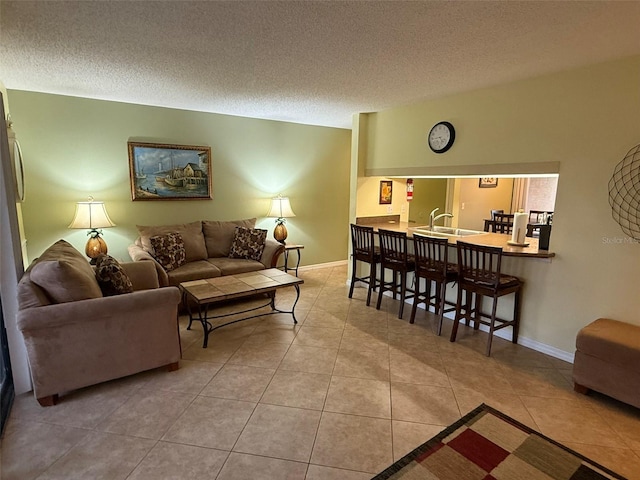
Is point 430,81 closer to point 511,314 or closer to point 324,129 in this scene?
point 511,314

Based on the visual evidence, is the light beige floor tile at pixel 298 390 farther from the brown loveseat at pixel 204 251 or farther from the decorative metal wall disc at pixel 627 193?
the decorative metal wall disc at pixel 627 193

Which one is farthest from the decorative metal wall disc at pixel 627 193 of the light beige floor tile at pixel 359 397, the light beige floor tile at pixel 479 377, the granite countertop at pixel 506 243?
the light beige floor tile at pixel 359 397

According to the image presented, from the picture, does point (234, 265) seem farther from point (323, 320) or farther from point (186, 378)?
point (186, 378)

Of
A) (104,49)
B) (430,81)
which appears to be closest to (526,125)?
(430,81)

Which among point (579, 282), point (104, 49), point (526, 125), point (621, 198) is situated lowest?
point (579, 282)

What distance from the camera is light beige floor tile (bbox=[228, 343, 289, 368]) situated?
9.48 ft

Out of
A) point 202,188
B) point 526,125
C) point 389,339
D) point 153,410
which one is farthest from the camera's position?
point 202,188

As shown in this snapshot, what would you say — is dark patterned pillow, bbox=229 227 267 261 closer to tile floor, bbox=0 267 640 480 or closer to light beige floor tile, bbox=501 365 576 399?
tile floor, bbox=0 267 640 480

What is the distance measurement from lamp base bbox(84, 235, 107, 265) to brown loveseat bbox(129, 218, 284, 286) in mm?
295

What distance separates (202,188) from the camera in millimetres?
4816

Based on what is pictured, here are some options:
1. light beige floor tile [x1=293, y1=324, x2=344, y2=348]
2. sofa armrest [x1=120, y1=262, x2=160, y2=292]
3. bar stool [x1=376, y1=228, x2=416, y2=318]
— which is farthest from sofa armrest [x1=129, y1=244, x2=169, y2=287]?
bar stool [x1=376, y1=228, x2=416, y2=318]

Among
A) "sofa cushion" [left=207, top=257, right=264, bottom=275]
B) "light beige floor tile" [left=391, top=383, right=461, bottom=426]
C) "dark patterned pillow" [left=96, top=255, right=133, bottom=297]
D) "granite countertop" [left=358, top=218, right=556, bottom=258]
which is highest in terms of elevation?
"granite countertop" [left=358, top=218, right=556, bottom=258]

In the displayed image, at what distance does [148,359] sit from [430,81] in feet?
11.1

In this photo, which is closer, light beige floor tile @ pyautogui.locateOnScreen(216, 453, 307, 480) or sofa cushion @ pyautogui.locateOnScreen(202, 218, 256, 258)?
light beige floor tile @ pyautogui.locateOnScreen(216, 453, 307, 480)
